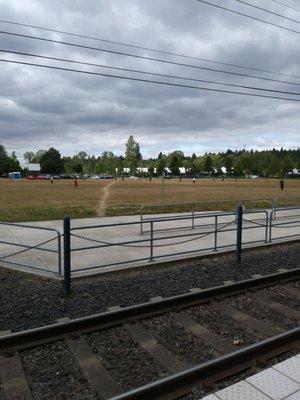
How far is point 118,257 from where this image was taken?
34.7ft

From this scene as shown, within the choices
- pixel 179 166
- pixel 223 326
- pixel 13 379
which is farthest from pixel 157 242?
pixel 179 166

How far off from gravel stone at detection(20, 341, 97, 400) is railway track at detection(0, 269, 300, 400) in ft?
0.04

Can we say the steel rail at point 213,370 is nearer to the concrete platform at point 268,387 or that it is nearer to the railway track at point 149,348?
the railway track at point 149,348

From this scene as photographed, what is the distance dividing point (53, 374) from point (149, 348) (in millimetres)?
1305

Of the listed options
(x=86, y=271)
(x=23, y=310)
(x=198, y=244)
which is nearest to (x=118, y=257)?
(x=86, y=271)

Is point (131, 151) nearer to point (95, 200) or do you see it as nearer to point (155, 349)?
point (95, 200)

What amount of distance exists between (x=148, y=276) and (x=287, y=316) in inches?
124

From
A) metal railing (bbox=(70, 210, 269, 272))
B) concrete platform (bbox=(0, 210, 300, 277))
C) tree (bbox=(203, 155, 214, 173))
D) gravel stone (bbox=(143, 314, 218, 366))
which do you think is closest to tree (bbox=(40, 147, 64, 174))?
tree (bbox=(203, 155, 214, 173))

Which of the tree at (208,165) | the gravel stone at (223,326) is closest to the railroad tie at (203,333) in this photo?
the gravel stone at (223,326)

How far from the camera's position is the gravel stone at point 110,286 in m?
6.72

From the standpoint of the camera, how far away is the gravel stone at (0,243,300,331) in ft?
22.1

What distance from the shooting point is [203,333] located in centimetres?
595

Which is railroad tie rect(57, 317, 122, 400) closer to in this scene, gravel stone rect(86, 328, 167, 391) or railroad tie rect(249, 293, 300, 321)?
gravel stone rect(86, 328, 167, 391)

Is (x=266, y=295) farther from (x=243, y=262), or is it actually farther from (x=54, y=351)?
(x=54, y=351)
